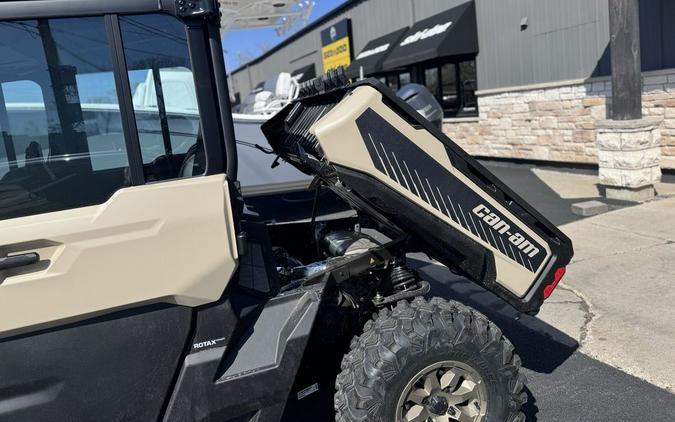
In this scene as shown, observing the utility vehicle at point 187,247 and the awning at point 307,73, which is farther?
the awning at point 307,73

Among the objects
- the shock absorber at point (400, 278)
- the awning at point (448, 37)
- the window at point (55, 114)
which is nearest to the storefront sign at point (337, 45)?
the awning at point (448, 37)

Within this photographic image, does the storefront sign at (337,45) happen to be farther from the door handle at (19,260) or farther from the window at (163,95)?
the door handle at (19,260)

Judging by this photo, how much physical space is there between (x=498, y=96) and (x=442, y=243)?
1044 centimetres

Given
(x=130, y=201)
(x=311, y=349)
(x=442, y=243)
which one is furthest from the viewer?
(x=311, y=349)

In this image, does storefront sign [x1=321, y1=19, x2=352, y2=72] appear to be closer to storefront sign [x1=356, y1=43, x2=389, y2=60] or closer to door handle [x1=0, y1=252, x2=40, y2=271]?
storefront sign [x1=356, y1=43, x2=389, y2=60]

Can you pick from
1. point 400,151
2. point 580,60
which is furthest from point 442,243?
point 580,60

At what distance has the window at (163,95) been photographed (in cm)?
204

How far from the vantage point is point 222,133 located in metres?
2.20

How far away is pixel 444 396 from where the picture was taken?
7.98 ft

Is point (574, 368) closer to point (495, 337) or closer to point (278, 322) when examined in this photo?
point (495, 337)

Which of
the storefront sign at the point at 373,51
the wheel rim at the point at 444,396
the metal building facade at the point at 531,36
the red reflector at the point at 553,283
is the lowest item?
the wheel rim at the point at 444,396

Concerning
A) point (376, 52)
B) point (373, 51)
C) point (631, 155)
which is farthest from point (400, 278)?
point (373, 51)

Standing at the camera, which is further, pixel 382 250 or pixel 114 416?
pixel 382 250

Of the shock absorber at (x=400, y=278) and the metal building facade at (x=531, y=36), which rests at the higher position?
the metal building facade at (x=531, y=36)
